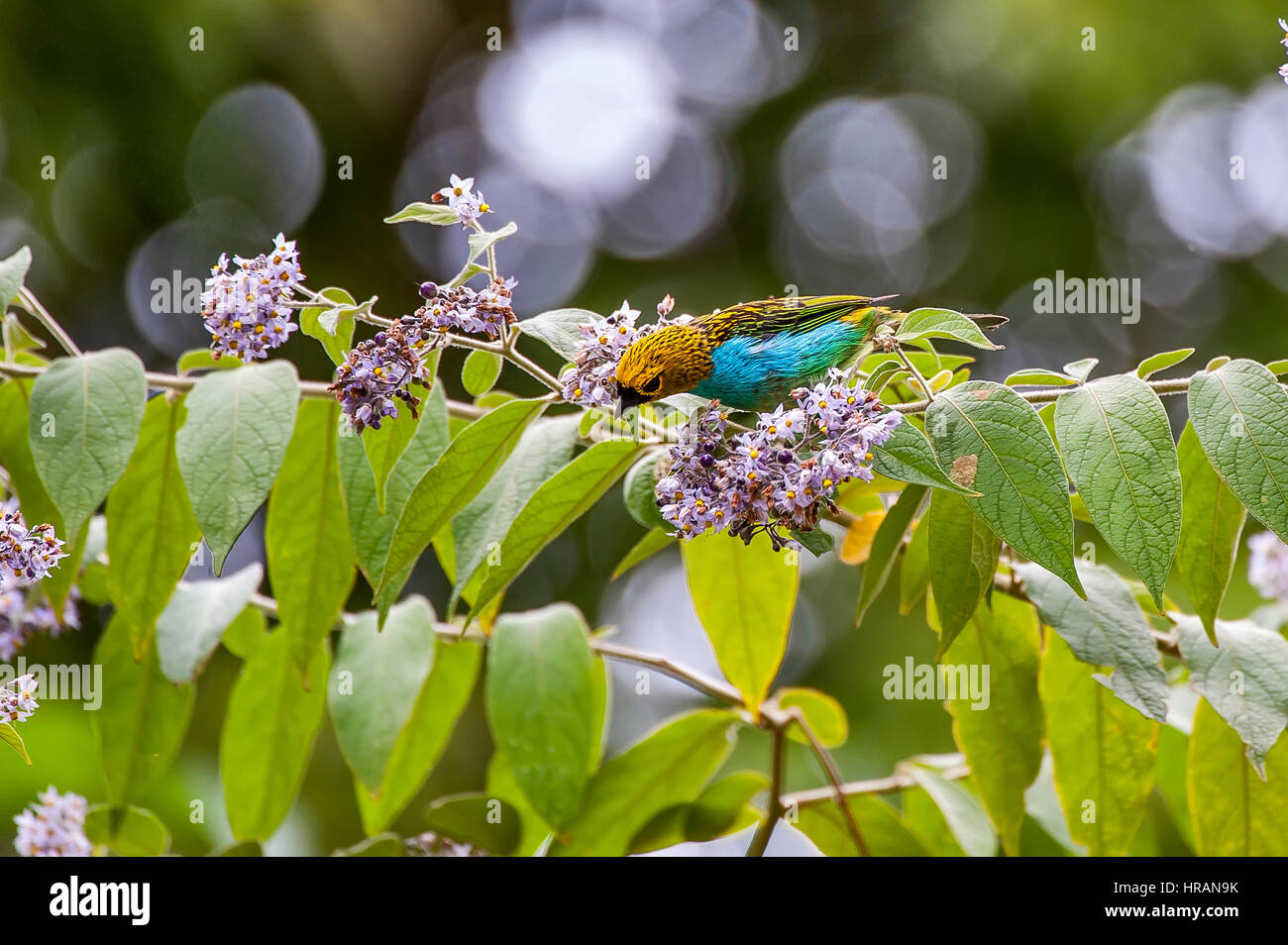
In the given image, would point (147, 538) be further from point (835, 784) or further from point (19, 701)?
point (835, 784)

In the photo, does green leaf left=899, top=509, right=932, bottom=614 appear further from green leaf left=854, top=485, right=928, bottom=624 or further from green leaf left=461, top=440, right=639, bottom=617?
green leaf left=461, top=440, right=639, bottom=617

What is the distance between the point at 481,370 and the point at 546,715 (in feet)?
2.34

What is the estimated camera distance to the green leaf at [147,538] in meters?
1.86

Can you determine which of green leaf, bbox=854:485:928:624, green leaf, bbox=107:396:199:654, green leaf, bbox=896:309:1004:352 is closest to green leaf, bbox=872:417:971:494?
green leaf, bbox=896:309:1004:352

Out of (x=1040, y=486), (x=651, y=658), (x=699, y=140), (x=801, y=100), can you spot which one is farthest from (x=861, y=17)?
(x=1040, y=486)

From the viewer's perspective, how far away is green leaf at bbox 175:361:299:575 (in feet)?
5.28

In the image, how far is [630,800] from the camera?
232 cm

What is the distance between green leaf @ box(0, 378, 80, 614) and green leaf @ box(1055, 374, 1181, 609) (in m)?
1.77

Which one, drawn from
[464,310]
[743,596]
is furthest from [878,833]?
[464,310]

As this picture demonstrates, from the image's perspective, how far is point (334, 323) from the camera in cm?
160

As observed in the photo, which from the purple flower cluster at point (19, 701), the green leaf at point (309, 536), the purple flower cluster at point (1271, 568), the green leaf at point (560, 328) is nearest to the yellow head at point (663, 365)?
the green leaf at point (560, 328)

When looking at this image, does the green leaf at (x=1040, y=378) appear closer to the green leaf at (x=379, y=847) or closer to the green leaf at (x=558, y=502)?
the green leaf at (x=558, y=502)

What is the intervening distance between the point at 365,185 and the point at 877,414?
601 centimetres

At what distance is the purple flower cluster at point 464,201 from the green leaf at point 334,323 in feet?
0.73
